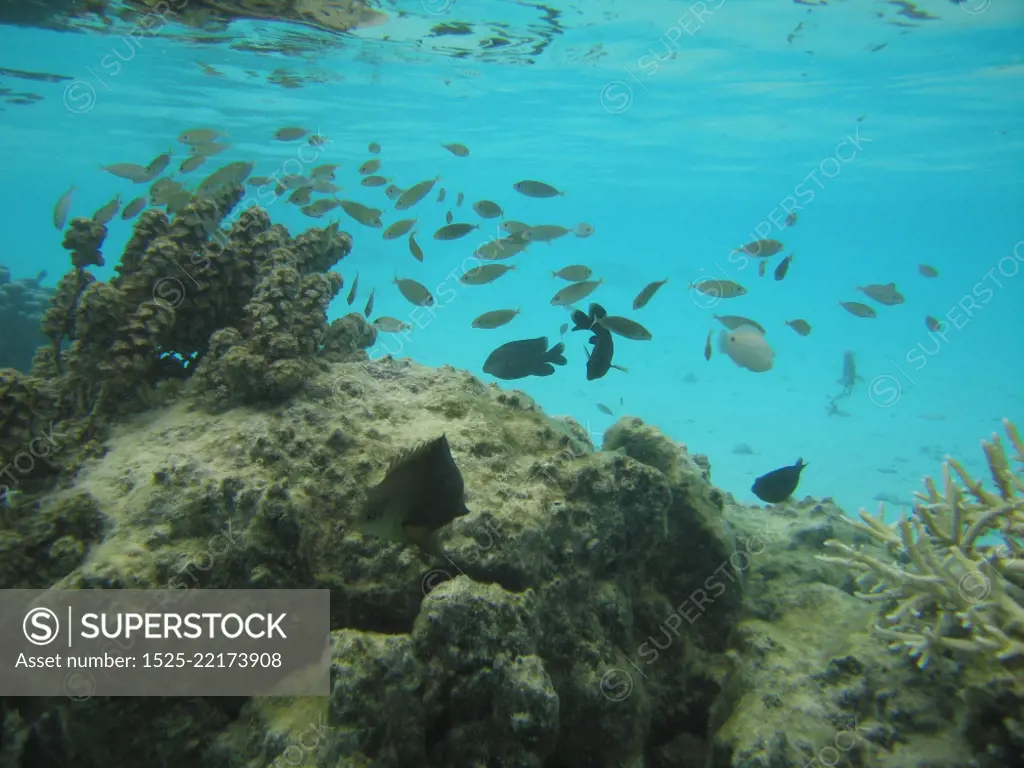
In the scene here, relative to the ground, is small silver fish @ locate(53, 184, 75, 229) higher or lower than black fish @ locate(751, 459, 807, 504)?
lower

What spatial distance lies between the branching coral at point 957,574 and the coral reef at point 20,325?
1445cm

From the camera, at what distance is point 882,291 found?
10.1 meters

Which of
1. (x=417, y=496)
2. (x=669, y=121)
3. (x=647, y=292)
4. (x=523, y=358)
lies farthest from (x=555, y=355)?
(x=669, y=121)

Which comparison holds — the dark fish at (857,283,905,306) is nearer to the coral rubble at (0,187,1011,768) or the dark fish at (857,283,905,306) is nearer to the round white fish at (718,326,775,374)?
the round white fish at (718,326,775,374)

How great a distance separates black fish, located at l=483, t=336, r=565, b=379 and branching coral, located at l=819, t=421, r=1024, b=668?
264cm

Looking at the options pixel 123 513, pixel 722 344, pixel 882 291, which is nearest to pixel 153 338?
pixel 123 513

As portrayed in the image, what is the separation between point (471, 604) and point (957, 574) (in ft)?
9.17

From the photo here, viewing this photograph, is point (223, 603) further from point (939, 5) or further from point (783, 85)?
point (783, 85)

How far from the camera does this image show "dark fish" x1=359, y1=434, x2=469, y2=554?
234 centimetres

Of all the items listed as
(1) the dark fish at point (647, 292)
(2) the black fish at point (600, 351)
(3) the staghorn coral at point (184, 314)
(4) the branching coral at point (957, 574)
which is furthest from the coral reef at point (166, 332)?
(4) the branching coral at point (957, 574)

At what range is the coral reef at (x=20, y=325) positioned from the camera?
12461 millimetres

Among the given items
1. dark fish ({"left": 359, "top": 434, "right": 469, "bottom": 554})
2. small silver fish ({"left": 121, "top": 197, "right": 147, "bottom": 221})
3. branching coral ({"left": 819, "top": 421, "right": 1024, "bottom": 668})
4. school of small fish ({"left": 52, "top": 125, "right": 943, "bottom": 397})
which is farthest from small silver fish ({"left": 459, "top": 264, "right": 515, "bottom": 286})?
dark fish ({"left": 359, "top": 434, "right": 469, "bottom": 554})

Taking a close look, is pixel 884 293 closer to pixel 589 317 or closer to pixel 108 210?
pixel 589 317

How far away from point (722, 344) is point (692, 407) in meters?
32.9
